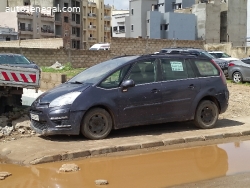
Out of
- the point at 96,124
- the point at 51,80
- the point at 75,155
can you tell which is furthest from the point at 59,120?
the point at 51,80

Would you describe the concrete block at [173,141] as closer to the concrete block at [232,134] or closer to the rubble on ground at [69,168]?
the concrete block at [232,134]

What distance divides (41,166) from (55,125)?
1262 millimetres

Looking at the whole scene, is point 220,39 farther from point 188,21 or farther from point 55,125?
point 55,125

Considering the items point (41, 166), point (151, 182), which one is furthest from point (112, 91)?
point (151, 182)

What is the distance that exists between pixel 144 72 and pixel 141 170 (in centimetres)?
280

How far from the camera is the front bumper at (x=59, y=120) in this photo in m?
7.45

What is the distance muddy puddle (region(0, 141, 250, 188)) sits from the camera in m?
5.59

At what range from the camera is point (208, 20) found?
69.7 meters

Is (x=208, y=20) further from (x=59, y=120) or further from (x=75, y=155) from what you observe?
(x=75, y=155)

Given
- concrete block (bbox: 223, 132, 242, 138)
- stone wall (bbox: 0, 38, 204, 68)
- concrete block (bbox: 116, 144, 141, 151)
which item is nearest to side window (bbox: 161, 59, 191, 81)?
concrete block (bbox: 223, 132, 242, 138)

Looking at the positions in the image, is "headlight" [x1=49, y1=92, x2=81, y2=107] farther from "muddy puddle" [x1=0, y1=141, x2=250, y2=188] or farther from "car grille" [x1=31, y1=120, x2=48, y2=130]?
"muddy puddle" [x1=0, y1=141, x2=250, y2=188]

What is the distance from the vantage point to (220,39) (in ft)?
243

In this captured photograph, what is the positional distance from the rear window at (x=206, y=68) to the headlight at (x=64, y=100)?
10.4 feet

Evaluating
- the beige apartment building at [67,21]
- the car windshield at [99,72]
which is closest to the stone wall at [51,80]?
the car windshield at [99,72]
